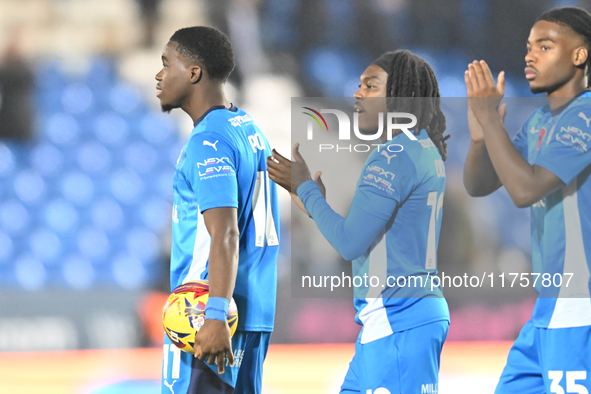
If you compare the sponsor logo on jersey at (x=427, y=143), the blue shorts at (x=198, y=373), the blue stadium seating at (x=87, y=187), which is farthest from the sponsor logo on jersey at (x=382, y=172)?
the blue stadium seating at (x=87, y=187)

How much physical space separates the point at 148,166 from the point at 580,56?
23.1 feet

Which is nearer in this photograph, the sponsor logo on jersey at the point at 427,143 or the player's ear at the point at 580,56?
the player's ear at the point at 580,56

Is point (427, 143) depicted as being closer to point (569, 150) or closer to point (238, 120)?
point (569, 150)

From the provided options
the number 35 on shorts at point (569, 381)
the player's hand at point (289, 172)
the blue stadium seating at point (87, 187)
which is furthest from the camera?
the blue stadium seating at point (87, 187)

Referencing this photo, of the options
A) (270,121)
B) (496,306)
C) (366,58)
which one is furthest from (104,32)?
(496,306)

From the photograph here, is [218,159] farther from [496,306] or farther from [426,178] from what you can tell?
Result: [496,306]

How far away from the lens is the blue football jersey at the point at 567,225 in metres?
2.34

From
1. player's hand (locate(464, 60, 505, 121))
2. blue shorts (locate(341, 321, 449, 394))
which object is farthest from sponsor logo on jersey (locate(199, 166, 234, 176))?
player's hand (locate(464, 60, 505, 121))

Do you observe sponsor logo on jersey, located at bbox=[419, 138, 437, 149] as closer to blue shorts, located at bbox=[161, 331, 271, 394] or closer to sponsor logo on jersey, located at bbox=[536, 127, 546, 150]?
sponsor logo on jersey, located at bbox=[536, 127, 546, 150]

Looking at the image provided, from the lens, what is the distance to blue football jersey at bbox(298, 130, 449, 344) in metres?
2.41

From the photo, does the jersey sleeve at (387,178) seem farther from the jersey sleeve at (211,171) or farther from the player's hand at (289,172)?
the jersey sleeve at (211,171)

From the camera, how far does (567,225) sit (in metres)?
2.38

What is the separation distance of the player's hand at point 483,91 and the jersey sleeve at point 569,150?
240 millimetres

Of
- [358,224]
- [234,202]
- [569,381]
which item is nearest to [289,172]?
[234,202]
